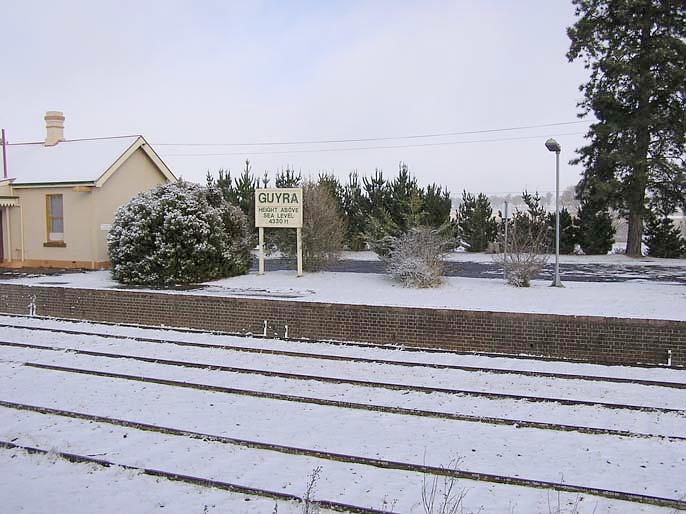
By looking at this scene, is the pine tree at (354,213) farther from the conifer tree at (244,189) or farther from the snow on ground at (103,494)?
the snow on ground at (103,494)

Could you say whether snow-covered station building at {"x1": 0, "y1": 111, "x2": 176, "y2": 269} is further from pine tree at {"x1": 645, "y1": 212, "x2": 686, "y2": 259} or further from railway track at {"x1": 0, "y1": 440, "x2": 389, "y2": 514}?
pine tree at {"x1": 645, "y1": 212, "x2": 686, "y2": 259}

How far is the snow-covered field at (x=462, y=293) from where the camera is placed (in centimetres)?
1228

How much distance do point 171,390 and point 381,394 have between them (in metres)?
3.12

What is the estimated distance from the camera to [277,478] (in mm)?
5844

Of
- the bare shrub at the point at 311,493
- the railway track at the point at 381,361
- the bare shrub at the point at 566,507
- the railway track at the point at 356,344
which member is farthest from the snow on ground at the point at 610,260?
the bare shrub at the point at 566,507

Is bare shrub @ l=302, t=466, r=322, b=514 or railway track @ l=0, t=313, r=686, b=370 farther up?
railway track @ l=0, t=313, r=686, b=370

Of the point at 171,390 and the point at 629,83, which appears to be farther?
the point at 629,83

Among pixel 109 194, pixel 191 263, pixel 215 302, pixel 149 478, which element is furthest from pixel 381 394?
pixel 109 194

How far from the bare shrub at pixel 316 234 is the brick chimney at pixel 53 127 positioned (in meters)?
12.6

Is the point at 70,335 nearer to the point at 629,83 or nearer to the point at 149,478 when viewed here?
the point at 149,478

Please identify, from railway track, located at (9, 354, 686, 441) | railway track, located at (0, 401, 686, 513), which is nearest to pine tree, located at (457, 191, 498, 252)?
railway track, located at (9, 354, 686, 441)

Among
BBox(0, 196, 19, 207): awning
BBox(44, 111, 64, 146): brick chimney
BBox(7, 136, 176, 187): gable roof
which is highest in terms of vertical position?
BBox(44, 111, 64, 146): brick chimney

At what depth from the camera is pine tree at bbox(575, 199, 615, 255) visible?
30086 mm

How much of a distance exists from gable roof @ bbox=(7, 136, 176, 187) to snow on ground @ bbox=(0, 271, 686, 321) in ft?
13.4
